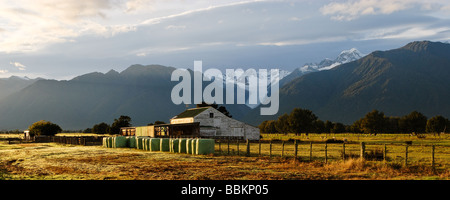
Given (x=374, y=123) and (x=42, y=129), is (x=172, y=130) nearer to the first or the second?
(x=42, y=129)

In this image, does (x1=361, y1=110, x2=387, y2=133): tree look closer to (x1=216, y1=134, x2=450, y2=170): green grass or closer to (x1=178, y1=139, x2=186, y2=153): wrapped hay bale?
(x1=216, y1=134, x2=450, y2=170): green grass

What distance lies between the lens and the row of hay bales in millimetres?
39344

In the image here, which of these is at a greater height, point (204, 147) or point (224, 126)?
point (224, 126)

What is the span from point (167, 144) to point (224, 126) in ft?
143

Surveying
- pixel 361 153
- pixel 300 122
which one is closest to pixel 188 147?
pixel 361 153

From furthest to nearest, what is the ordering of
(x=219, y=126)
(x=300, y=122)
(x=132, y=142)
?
(x=300, y=122) → (x=219, y=126) → (x=132, y=142)

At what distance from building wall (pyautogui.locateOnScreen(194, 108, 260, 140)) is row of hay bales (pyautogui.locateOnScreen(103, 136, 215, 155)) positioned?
28.6m

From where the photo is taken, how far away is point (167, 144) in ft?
Result: 151

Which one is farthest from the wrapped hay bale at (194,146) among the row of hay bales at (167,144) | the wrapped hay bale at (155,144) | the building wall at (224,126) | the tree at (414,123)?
the tree at (414,123)

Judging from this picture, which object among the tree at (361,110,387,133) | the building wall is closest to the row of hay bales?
the building wall

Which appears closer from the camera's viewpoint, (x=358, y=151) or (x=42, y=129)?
(x=358, y=151)

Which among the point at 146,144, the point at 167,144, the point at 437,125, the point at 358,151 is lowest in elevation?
the point at 437,125
